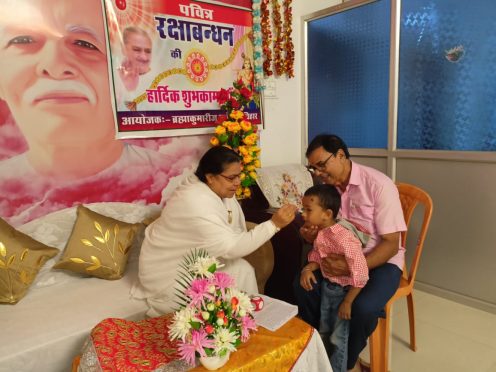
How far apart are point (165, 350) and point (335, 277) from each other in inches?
32.5

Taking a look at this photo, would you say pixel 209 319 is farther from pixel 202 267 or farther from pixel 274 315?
A: pixel 274 315

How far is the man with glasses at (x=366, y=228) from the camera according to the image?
162 cm

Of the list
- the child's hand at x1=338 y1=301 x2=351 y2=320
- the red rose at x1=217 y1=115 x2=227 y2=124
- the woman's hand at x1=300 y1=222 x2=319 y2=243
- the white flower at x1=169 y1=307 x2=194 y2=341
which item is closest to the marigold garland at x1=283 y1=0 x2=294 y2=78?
the red rose at x1=217 y1=115 x2=227 y2=124

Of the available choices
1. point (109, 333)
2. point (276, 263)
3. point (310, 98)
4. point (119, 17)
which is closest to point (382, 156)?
point (310, 98)

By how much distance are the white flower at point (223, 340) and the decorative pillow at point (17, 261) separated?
1267 mm

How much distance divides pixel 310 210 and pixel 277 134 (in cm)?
183

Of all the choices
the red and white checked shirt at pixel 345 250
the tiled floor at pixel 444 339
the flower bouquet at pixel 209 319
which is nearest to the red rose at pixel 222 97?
the red and white checked shirt at pixel 345 250

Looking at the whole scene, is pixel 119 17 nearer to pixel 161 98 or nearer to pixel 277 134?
pixel 161 98

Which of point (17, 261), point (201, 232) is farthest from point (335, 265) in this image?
point (17, 261)

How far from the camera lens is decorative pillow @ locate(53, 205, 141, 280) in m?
2.06

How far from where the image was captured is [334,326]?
1.71m

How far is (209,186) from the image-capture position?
6.07 feet

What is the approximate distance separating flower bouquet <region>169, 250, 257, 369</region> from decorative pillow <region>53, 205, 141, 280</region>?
1050mm

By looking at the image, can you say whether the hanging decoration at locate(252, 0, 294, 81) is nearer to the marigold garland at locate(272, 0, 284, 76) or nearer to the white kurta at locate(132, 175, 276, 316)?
the marigold garland at locate(272, 0, 284, 76)
